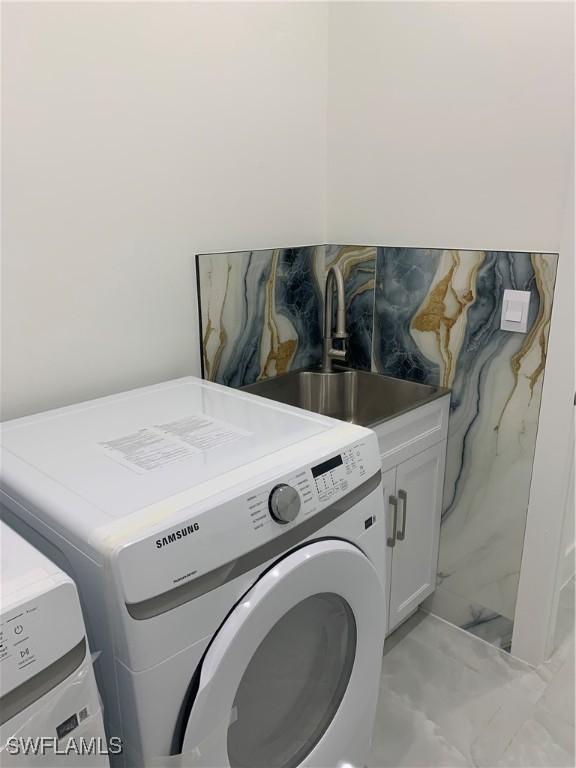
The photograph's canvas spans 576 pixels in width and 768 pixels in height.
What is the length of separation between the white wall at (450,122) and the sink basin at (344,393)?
0.48 metres

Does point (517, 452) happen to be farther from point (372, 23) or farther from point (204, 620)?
point (372, 23)

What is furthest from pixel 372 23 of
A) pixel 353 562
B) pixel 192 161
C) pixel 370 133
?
pixel 353 562

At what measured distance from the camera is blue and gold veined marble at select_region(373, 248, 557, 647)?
1.69 m

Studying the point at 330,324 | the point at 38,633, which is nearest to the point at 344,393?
the point at 330,324

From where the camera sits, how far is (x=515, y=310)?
1.67 meters

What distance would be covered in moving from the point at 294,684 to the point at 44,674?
2.05 feet

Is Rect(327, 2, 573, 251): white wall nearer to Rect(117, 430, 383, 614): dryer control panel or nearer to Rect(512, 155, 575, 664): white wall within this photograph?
Rect(512, 155, 575, 664): white wall

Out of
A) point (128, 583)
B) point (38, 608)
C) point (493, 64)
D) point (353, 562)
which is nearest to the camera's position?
point (38, 608)

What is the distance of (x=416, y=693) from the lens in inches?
70.7

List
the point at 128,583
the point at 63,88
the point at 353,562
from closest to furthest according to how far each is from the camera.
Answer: the point at 128,583 < the point at 353,562 < the point at 63,88

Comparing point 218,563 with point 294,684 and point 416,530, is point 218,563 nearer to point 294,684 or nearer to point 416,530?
point 294,684

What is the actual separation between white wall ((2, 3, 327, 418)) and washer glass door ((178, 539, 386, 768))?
783 millimetres

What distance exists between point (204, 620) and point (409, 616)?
139 cm

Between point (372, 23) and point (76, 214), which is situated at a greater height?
point (372, 23)
